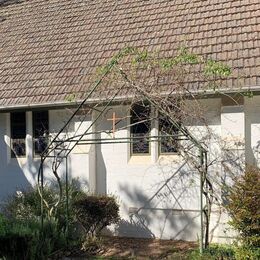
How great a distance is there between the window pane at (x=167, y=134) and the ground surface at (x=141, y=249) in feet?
6.97

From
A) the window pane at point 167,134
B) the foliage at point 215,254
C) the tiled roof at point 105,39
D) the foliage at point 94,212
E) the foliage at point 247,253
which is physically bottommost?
the foliage at point 215,254

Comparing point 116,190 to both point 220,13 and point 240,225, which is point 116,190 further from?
point 220,13

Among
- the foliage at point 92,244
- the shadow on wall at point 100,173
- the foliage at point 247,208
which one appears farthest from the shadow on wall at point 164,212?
the foliage at point 247,208

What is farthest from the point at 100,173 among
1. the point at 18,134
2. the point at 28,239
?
the point at 28,239

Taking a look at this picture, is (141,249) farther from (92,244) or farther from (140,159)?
(140,159)

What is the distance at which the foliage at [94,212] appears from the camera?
10.1 meters

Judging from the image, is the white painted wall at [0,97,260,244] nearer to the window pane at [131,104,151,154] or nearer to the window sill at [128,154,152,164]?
the window sill at [128,154,152,164]

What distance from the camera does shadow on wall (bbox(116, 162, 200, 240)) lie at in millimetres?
10680

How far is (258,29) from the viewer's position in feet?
35.2

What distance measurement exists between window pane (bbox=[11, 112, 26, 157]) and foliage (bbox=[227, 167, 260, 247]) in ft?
22.5

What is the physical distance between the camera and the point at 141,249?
9953 millimetres

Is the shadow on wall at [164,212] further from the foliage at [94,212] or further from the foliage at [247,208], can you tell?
the foliage at [247,208]

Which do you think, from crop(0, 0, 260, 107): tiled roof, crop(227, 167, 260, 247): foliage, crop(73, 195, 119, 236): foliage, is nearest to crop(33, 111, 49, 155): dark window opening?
crop(0, 0, 260, 107): tiled roof

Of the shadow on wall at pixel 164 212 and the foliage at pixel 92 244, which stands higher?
the shadow on wall at pixel 164 212
